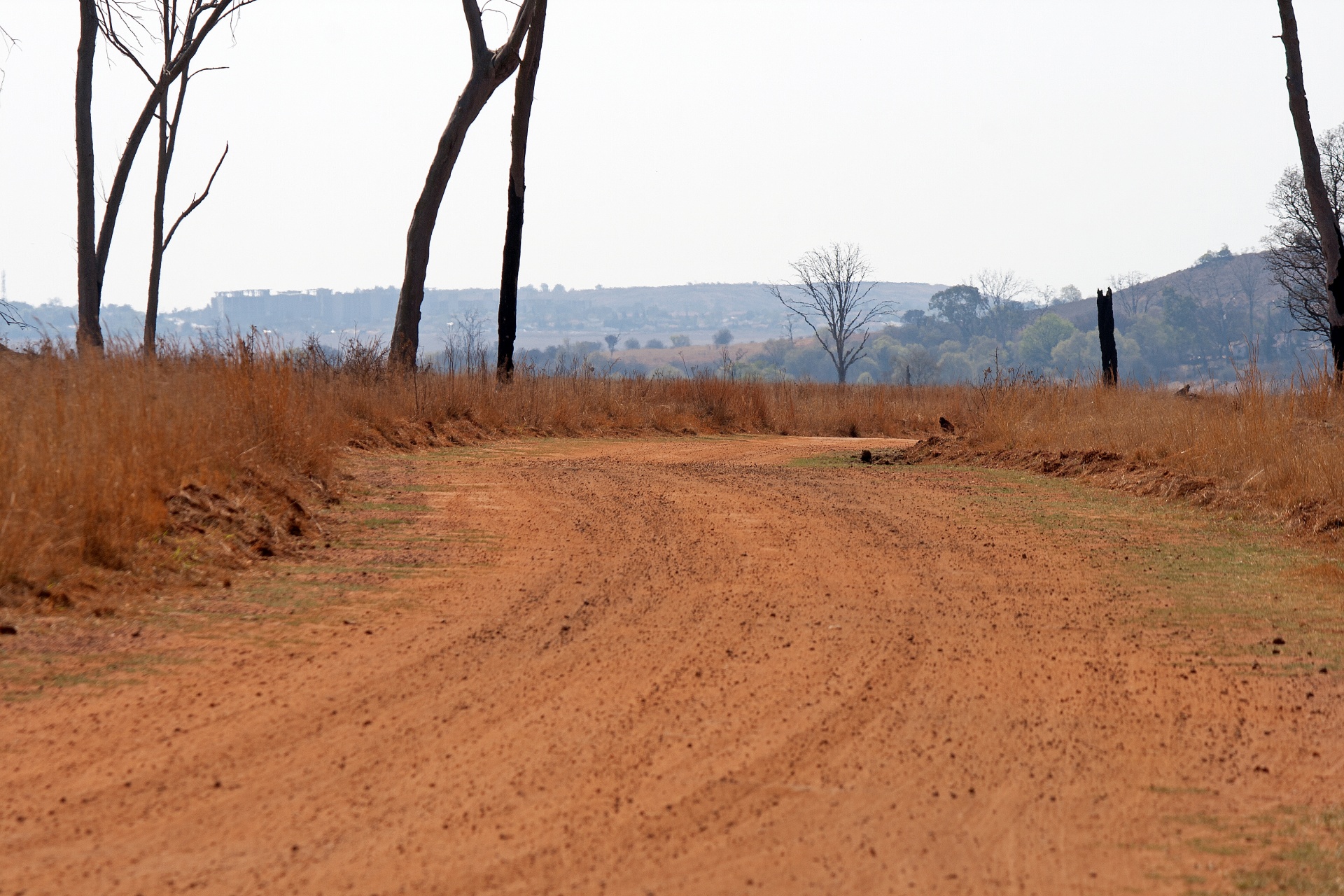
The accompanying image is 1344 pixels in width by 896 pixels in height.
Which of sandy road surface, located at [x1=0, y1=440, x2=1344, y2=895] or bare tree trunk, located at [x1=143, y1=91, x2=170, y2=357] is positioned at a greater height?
bare tree trunk, located at [x1=143, y1=91, x2=170, y2=357]

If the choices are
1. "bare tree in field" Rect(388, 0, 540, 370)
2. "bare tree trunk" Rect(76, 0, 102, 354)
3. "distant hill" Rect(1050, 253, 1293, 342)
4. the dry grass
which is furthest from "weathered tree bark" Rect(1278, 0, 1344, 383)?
"distant hill" Rect(1050, 253, 1293, 342)

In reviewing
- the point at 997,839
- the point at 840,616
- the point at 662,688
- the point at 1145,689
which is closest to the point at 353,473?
the point at 840,616

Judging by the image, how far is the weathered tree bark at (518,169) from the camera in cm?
2338

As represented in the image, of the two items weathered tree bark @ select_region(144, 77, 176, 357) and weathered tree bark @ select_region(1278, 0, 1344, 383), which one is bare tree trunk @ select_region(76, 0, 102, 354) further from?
weathered tree bark @ select_region(1278, 0, 1344, 383)

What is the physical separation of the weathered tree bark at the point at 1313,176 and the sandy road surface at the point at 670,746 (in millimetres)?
14043

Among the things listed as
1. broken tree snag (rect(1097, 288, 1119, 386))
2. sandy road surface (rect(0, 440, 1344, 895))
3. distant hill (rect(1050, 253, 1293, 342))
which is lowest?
sandy road surface (rect(0, 440, 1344, 895))

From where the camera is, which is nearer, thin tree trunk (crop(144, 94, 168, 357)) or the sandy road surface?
the sandy road surface

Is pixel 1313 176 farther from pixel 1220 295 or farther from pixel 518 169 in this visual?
pixel 1220 295

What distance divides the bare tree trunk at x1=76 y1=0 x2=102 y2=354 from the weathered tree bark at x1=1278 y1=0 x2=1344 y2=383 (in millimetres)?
19147

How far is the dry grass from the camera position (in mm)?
6223

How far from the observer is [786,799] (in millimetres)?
3508

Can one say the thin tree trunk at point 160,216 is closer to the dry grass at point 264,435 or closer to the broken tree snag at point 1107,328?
the dry grass at point 264,435

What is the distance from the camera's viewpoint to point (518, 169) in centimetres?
2336

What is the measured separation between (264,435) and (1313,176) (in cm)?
1688
